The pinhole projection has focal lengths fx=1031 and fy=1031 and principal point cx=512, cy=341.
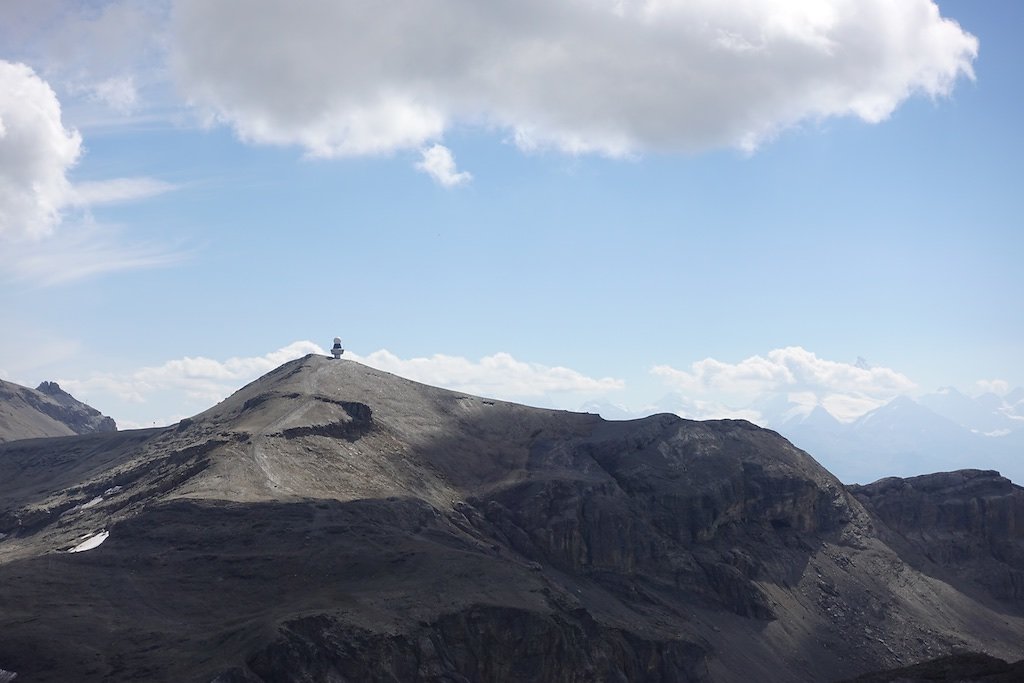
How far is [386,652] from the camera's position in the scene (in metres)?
82.4

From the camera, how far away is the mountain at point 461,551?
8381 centimetres

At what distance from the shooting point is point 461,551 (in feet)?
349

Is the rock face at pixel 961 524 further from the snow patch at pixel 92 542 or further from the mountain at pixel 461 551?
the snow patch at pixel 92 542

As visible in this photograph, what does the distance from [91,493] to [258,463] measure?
2430cm

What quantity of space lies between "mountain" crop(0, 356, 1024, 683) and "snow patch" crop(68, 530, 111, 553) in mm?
471

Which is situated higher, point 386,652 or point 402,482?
point 402,482

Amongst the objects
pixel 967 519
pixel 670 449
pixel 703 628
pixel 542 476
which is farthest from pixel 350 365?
pixel 967 519

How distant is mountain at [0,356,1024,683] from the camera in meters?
83.8

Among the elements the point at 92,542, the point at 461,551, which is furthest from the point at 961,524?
the point at 92,542

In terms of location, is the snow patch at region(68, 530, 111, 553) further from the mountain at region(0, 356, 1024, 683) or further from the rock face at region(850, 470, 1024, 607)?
the rock face at region(850, 470, 1024, 607)

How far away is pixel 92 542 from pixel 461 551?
36.6 meters

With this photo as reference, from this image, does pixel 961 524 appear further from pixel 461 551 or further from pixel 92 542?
pixel 92 542

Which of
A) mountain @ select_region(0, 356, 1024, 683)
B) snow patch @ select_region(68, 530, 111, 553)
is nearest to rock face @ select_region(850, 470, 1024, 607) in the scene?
mountain @ select_region(0, 356, 1024, 683)

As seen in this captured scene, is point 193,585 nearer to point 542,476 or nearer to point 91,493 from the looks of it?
point 91,493
